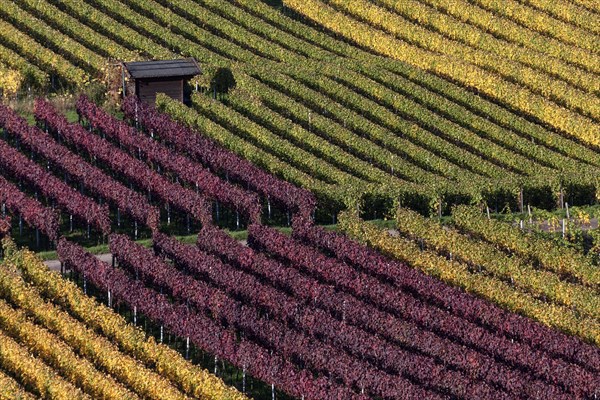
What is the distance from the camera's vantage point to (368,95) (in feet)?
363

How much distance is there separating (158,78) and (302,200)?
17625mm

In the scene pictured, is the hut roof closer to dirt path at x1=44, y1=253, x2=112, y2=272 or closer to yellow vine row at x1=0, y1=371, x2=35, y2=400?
dirt path at x1=44, y1=253, x2=112, y2=272

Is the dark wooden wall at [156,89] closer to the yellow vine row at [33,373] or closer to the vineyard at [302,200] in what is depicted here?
the vineyard at [302,200]

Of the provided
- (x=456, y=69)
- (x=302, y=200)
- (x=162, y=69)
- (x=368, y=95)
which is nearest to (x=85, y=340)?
(x=302, y=200)

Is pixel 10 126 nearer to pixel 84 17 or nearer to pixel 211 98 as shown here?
pixel 211 98

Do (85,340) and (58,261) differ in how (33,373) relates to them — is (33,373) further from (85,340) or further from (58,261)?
(58,261)

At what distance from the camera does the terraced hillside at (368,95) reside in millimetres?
97375

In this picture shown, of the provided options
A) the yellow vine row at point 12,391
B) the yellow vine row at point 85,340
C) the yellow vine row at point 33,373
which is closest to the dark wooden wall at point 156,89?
the yellow vine row at point 85,340

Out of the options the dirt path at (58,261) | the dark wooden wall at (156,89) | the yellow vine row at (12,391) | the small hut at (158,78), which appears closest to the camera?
the yellow vine row at (12,391)

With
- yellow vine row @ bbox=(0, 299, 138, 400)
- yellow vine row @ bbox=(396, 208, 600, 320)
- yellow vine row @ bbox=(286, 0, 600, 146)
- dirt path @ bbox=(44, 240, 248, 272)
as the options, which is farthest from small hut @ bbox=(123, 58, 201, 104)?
yellow vine row @ bbox=(0, 299, 138, 400)

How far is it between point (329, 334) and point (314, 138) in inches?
1030

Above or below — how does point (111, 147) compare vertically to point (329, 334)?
above

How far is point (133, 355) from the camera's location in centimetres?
7525

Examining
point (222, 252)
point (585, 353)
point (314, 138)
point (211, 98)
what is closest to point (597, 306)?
point (585, 353)
